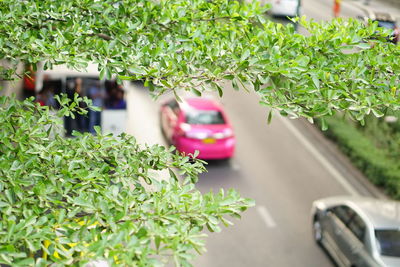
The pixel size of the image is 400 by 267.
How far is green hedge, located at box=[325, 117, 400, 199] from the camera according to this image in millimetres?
12896

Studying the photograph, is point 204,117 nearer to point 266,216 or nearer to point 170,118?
point 170,118

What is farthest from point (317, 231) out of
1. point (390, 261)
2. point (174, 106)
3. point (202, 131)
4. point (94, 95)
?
point (94, 95)

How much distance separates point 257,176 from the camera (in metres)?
13.1

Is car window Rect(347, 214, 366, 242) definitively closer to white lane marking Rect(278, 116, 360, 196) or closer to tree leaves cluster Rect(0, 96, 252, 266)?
white lane marking Rect(278, 116, 360, 196)

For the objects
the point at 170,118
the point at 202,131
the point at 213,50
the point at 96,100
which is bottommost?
the point at 170,118

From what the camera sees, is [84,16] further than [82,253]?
Yes

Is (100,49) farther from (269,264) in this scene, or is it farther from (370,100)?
(269,264)

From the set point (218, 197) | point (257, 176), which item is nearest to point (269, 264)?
point (257, 176)

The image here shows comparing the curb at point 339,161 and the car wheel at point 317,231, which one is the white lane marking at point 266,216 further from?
the curb at point 339,161

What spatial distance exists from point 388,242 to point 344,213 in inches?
49.1

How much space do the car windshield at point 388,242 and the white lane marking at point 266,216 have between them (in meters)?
2.60

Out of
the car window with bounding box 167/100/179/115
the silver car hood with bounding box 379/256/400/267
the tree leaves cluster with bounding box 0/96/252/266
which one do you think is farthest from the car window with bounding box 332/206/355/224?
the tree leaves cluster with bounding box 0/96/252/266

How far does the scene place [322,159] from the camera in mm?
14773

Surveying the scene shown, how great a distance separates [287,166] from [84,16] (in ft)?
31.5
